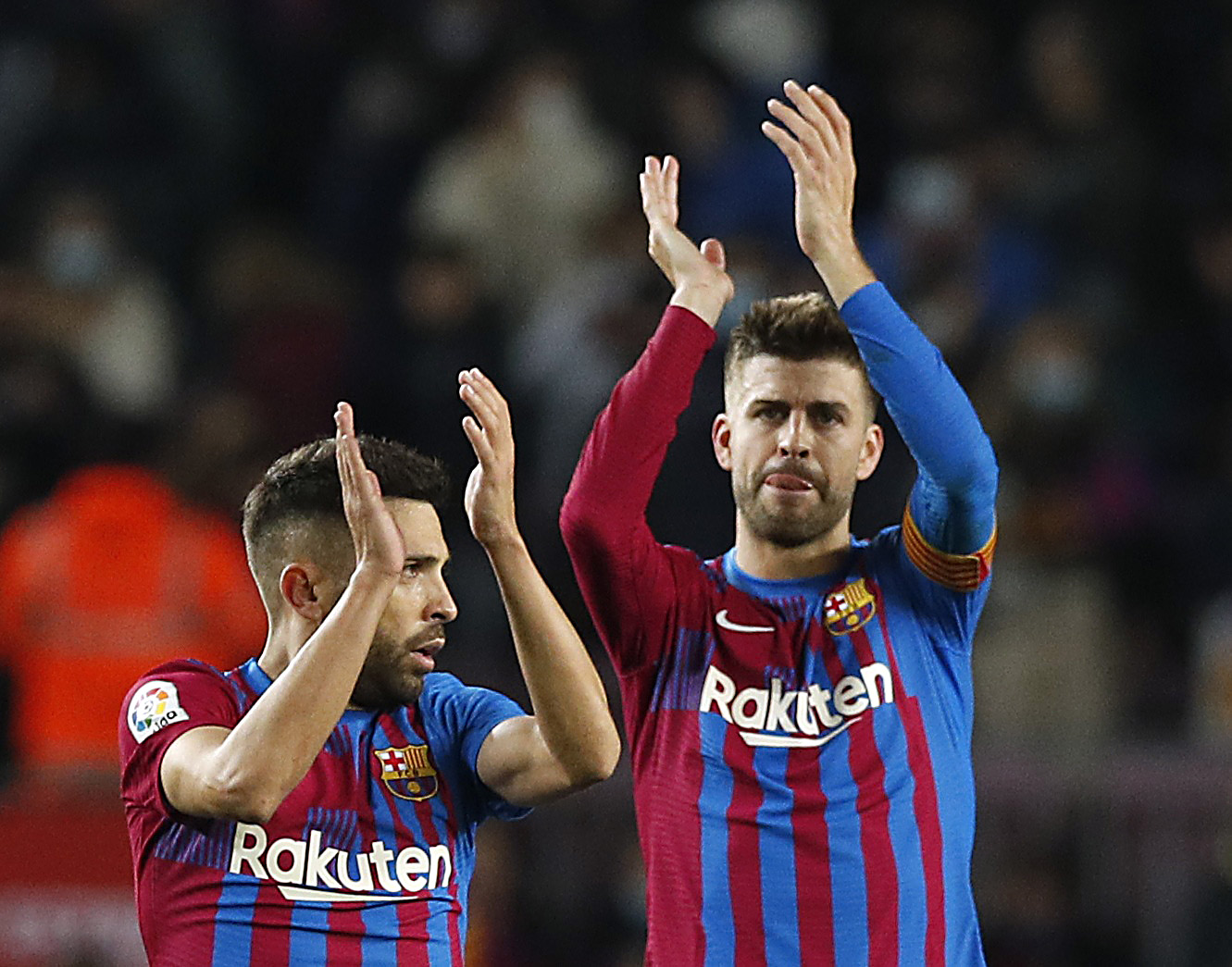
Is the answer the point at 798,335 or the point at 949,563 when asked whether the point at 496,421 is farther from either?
the point at 949,563

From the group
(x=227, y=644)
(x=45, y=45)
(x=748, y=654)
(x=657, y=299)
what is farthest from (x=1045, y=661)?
(x=45, y=45)

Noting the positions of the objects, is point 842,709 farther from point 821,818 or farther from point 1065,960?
point 1065,960

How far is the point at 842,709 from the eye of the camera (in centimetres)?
468

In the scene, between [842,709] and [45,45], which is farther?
[45,45]

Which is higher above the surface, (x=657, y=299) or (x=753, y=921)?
(x=657, y=299)

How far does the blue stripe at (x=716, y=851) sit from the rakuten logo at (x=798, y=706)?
0.05m

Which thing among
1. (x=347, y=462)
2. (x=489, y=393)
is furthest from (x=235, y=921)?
(x=489, y=393)

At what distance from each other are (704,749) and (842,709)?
1.01ft

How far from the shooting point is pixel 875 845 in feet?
15.0

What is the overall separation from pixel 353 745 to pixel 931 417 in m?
1.37

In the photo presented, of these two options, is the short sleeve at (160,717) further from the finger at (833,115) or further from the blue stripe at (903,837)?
the finger at (833,115)

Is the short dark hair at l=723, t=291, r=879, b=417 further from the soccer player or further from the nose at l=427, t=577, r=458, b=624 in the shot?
the nose at l=427, t=577, r=458, b=624

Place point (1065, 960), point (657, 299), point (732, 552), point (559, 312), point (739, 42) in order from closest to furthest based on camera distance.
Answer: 1. point (732, 552)
2. point (1065, 960)
3. point (657, 299)
4. point (559, 312)
5. point (739, 42)

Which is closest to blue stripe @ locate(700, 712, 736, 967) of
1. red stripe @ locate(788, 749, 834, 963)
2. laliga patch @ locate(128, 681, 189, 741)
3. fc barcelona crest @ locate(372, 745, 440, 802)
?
red stripe @ locate(788, 749, 834, 963)
